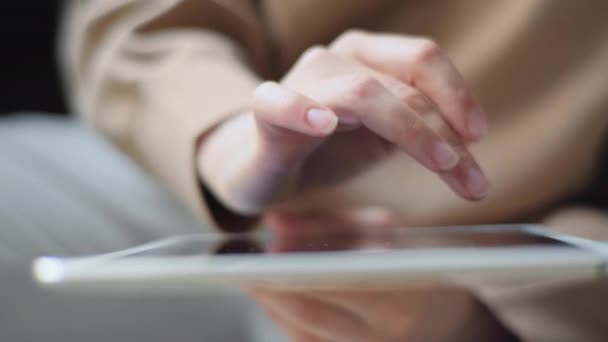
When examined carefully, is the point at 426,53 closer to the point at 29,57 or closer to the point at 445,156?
the point at 445,156

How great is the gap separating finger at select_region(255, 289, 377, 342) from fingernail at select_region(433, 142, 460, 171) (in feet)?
0.23

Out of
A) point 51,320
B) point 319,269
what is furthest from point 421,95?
point 51,320

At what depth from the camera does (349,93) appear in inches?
10.1

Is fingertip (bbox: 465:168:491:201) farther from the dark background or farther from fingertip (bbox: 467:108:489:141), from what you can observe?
the dark background

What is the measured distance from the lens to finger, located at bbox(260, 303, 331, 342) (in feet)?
0.92

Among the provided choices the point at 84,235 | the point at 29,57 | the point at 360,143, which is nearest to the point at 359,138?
the point at 360,143

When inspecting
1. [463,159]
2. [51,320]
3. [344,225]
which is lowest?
[51,320]

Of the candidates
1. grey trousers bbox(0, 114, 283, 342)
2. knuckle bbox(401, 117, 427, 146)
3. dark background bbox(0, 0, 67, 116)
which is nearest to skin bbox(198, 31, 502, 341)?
knuckle bbox(401, 117, 427, 146)

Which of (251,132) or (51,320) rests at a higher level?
(251,132)

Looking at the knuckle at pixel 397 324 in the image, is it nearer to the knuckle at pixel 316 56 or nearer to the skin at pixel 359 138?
the skin at pixel 359 138

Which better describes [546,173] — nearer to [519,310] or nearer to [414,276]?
[519,310]

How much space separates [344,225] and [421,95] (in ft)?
0.49

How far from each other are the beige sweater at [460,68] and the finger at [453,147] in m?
0.09

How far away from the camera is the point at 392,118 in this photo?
257 millimetres
